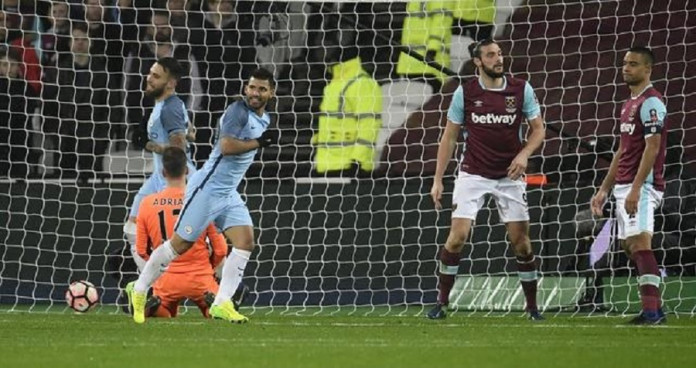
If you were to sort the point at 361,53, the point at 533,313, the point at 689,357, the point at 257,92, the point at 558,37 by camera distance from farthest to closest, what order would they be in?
the point at 361,53
the point at 558,37
the point at 533,313
the point at 257,92
the point at 689,357

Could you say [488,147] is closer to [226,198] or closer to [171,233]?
[226,198]

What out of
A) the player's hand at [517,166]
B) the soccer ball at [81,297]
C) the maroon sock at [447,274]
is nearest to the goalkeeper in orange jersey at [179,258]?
the soccer ball at [81,297]

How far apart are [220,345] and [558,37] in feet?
21.9

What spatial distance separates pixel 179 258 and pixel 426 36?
5032 millimetres

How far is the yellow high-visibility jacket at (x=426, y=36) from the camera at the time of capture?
1576 centimetres

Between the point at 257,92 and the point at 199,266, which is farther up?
the point at 257,92

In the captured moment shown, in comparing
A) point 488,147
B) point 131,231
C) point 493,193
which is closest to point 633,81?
point 488,147

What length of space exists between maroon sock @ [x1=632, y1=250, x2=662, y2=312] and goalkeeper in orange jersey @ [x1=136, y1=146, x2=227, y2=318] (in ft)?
10.2

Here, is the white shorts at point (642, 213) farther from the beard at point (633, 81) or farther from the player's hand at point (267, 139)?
the player's hand at point (267, 139)

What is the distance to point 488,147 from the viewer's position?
11664 mm

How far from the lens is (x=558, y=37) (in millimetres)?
14508

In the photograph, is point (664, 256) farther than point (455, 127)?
Yes

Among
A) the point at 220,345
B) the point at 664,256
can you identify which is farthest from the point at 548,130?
the point at 220,345

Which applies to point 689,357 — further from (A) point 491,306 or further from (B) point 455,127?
(A) point 491,306
